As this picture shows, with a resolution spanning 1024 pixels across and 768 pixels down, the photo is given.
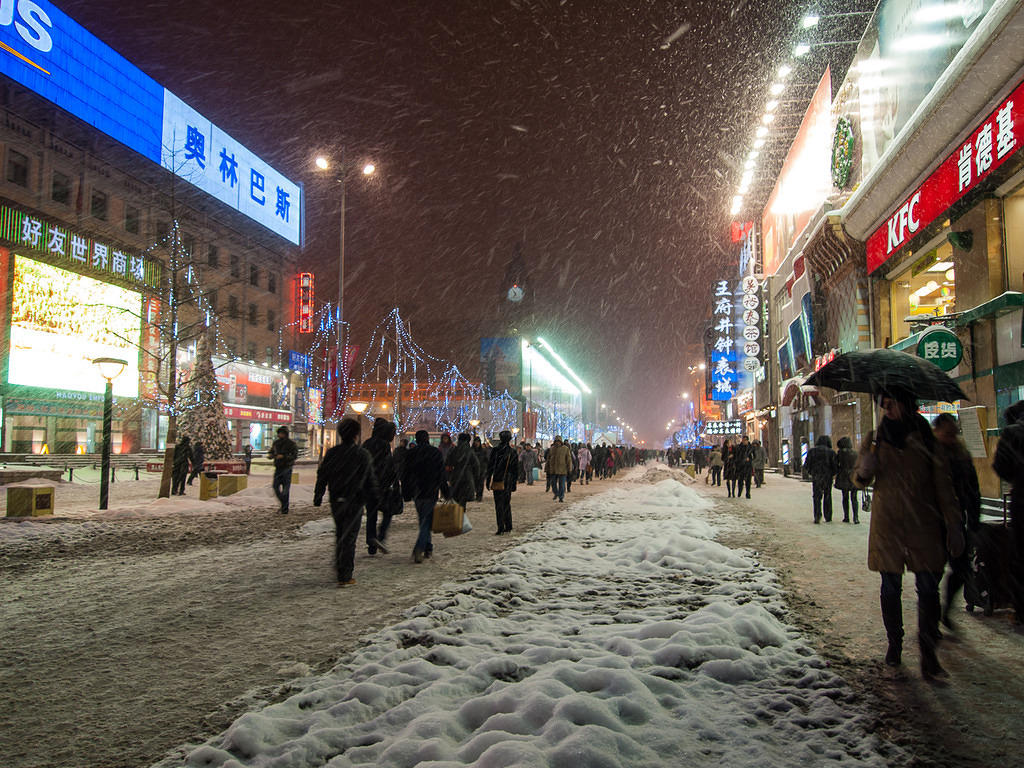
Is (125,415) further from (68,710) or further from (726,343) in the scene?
(726,343)

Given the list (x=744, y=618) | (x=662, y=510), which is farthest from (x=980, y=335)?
(x=744, y=618)

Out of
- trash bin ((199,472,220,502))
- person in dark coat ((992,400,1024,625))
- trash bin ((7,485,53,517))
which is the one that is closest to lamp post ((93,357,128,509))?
trash bin ((7,485,53,517))

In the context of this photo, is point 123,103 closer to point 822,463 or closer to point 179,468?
point 179,468

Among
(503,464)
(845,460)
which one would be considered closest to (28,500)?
(503,464)

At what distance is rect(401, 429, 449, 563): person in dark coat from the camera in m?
8.85

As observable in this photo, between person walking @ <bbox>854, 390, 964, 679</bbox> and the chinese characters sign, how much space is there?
32908 mm

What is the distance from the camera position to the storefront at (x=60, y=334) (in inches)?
1242

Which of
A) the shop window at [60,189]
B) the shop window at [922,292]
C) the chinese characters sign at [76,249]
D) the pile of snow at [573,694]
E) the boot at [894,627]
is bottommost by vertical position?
the pile of snow at [573,694]

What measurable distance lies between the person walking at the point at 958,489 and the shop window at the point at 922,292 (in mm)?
11523

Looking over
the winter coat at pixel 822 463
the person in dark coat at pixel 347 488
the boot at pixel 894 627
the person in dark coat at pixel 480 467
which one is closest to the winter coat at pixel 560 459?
the person in dark coat at pixel 480 467

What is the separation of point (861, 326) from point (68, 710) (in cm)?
2522

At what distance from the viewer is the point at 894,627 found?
450cm

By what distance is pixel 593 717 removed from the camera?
336 centimetres

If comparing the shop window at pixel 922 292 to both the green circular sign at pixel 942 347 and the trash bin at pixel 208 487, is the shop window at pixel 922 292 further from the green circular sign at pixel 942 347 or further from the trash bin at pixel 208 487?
the trash bin at pixel 208 487
